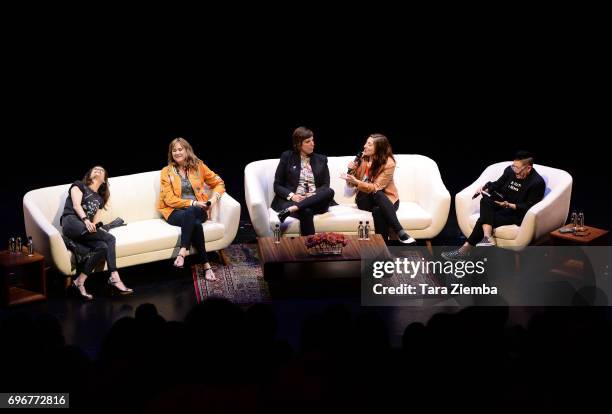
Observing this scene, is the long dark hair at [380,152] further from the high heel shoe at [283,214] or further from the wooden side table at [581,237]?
the wooden side table at [581,237]

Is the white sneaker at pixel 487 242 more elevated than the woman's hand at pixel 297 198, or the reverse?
the woman's hand at pixel 297 198

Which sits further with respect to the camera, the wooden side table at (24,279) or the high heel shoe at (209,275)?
the high heel shoe at (209,275)

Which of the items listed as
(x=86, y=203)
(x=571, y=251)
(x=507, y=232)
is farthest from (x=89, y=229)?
(x=571, y=251)

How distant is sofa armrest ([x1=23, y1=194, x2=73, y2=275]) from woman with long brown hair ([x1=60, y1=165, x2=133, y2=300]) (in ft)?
0.47

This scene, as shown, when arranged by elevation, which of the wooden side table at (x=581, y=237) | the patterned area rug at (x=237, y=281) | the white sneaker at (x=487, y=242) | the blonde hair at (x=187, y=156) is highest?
the blonde hair at (x=187, y=156)

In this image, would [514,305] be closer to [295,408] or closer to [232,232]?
[232,232]

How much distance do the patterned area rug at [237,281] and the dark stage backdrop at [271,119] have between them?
2.84 meters

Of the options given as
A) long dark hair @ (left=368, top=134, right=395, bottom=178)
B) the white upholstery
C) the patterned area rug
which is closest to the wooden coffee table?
the patterned area rug

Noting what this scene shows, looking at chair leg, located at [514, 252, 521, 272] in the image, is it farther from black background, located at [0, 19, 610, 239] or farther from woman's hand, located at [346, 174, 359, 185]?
black background, located at [0, 19, 610, 239]

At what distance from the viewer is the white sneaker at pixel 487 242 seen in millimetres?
6238

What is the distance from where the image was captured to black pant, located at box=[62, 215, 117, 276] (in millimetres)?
5695

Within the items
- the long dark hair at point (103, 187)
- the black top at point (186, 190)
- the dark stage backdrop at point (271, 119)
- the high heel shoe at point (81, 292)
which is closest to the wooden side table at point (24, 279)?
the high heel shoe at point (81, 292)

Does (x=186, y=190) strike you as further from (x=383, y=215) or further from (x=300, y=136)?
(x=383, y=215)

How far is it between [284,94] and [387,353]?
26.8ft
